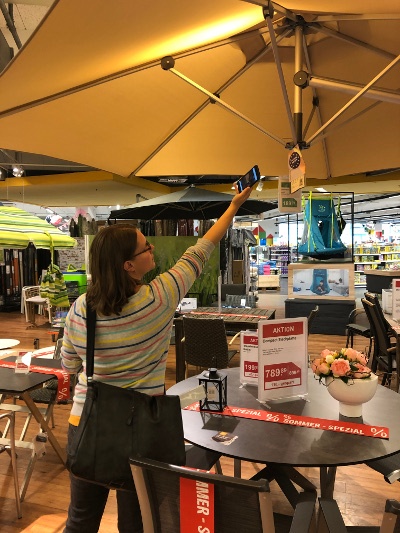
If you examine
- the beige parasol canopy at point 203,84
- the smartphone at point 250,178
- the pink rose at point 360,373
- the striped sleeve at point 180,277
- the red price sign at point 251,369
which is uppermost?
the beige parasol canopy at point 203,84

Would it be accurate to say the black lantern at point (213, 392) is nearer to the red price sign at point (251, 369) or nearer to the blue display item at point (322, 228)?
the red price sign at point (251, 369)

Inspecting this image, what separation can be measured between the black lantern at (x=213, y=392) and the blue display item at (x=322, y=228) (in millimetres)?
5832

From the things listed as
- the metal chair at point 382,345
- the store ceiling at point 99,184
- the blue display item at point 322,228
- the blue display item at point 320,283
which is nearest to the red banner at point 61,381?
the metal chair at point 382,345

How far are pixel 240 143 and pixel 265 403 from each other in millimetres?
2646

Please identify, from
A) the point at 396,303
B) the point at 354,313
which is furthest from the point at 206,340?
the point at 354,313

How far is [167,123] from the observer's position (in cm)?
363

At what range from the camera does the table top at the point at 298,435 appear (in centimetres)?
156

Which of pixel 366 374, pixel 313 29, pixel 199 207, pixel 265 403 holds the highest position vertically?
pixel 313 29

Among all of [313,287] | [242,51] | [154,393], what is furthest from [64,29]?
[313,287]

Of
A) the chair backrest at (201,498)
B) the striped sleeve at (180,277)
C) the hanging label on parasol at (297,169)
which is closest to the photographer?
the chair backrest at (201,498)

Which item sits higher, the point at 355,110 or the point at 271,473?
the point at 355,110

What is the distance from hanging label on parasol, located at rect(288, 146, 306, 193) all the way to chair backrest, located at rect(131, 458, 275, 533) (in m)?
2.05

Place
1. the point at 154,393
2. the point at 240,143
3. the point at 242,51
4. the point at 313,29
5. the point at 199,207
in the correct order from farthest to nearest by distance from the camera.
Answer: the point at 199,207 → the point at 240,143 → the point at 242,51 → the point at 313,29 → the point at 154,393

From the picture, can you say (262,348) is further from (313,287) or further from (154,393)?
(313,287)
